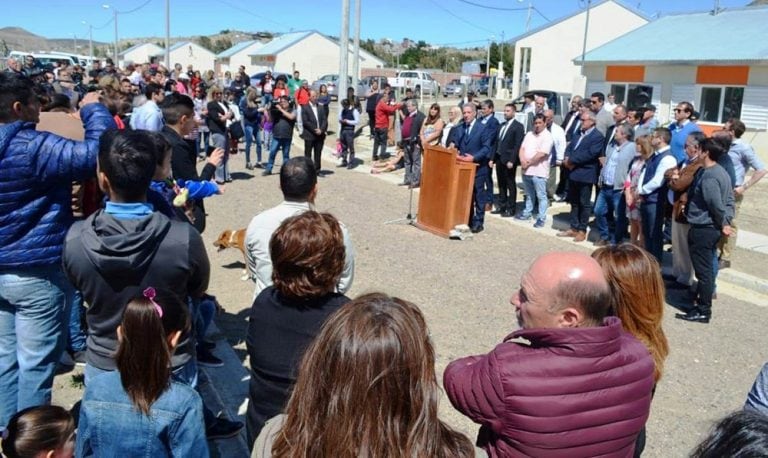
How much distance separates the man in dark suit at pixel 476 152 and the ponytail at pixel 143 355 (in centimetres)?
740

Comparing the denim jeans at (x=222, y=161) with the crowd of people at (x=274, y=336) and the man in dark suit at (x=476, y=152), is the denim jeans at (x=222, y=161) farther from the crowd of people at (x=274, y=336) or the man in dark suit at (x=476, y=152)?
the crowd of people at (x=274, y=336)

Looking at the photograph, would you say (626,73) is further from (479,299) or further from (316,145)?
(479,299)

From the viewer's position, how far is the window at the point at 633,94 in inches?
851

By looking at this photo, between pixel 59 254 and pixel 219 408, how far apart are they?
1471 millimetres

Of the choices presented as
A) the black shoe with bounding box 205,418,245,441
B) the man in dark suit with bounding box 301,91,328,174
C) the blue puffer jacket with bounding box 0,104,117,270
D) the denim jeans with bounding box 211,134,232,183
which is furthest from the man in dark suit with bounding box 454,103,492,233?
the blue puffer jacket with bounding box 0,104,117,270

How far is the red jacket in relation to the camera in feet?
50.2

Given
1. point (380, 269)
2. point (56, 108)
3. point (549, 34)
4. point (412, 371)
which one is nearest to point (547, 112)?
point (380, 269)

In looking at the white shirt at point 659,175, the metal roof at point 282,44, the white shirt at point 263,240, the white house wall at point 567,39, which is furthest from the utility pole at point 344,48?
the metal roof at point 282,44

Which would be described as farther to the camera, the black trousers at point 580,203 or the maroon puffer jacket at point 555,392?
the black trousers at point 580,203

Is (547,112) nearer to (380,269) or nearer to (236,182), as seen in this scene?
(380,269)

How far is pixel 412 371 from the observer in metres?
1.55

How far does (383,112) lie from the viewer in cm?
1534

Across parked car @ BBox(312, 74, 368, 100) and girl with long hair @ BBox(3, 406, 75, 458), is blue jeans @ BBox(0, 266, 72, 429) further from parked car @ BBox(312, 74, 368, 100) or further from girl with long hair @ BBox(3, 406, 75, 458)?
parked car @ BBox(312, 74, 368, 100)

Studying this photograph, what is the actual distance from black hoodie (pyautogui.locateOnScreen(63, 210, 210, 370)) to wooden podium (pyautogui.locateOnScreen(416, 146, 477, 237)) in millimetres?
6437
